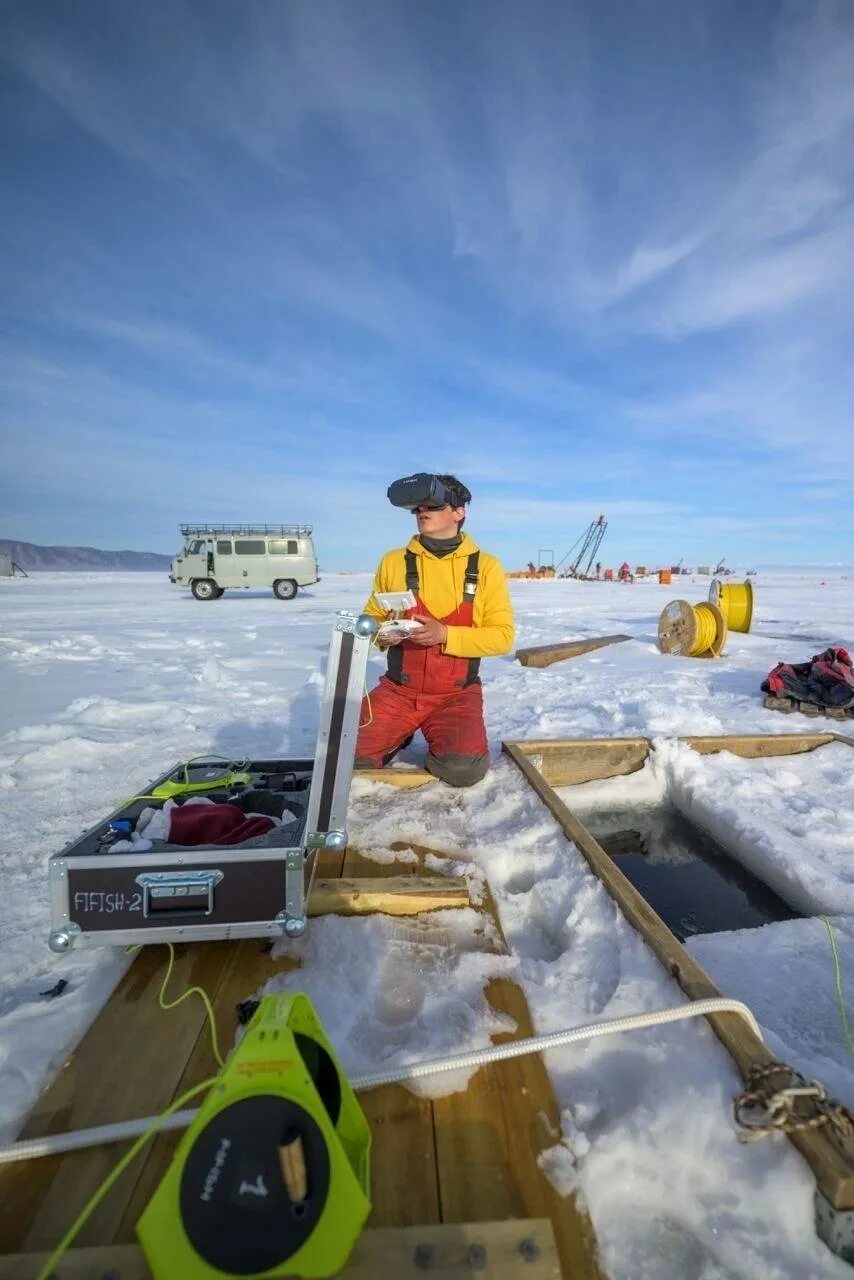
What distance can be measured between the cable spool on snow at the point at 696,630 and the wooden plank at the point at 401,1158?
8.39m

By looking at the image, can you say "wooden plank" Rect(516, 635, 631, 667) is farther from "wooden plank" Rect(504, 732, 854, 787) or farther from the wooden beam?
the wooden beam

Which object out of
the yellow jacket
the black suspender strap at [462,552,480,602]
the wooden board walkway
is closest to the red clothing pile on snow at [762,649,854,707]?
the yellow jacket

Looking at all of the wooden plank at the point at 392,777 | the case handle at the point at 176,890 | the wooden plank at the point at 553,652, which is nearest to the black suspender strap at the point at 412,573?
the wooden plank at the point at 392,777

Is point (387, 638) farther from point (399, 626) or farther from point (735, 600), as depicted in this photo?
point (735, 600)

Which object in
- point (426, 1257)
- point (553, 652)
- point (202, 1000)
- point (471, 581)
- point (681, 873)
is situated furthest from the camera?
point (553, 652)

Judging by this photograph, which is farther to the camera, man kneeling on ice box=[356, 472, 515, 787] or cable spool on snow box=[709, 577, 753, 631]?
cable spool on snow box=[709, 577, 753, 631]

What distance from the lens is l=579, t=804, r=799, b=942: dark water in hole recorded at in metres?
3.08

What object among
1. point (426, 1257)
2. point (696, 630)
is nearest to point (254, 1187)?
point (426, 1257)

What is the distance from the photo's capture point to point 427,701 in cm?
378

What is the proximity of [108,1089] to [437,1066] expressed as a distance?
88 cm

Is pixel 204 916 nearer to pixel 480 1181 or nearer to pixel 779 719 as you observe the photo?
pixel 480 1181

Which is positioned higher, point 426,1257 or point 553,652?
point 553,652

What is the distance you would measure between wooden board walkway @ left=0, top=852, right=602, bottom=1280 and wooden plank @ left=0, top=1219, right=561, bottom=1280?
0.04 metres

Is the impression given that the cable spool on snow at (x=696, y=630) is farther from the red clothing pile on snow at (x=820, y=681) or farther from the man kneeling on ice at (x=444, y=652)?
the man kneeling on ice at (x=444, y=652)
